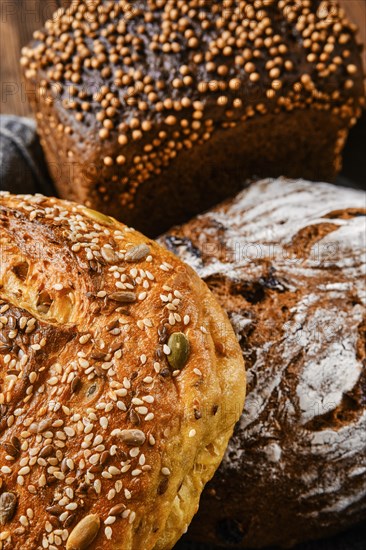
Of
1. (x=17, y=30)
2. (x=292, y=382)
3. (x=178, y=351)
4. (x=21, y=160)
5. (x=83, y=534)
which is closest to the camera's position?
(x=83, y=534)

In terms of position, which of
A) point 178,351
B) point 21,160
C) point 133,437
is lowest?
point 133,437

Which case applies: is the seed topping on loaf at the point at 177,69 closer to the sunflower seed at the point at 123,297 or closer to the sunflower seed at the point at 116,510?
the sunflower seed at the point at 123,297

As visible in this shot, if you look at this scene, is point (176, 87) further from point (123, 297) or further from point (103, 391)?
point (103, 391)

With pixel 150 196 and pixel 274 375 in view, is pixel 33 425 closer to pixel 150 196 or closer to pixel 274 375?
pixel 274 375

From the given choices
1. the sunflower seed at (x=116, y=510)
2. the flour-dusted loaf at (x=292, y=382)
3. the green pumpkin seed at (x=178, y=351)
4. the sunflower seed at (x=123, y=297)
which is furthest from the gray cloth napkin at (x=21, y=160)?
the sunflower seed at (x=116, y=510)

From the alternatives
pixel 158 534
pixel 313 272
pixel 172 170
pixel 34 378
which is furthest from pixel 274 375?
→ pixel 172 170

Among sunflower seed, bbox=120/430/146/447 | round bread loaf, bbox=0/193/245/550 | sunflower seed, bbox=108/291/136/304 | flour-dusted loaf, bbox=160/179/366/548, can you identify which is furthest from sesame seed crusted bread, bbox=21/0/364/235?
sunflower seed, bbox=120/430/146/447

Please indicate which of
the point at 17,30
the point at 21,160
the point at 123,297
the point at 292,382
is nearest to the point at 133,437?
the point at 123,297

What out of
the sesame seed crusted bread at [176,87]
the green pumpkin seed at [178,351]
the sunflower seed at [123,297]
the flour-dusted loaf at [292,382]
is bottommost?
the flour-dusted loaf at [292,382]
